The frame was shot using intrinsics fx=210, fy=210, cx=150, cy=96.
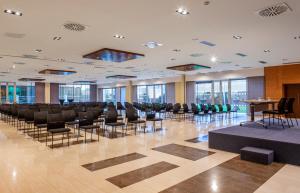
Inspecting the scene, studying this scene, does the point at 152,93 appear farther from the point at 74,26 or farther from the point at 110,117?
the point at 74,26

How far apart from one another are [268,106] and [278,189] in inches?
421

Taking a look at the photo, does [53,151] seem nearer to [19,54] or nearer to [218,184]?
[218,184]

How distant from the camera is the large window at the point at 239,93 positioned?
14242 millimetres

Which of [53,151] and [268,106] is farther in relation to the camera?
[268,106]

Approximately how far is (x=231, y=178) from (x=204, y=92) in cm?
1322

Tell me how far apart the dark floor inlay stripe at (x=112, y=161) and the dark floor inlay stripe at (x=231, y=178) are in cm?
153

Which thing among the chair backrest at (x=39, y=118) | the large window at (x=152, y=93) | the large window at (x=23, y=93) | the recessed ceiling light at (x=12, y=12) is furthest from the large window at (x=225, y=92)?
the large window at (x=23, y=93)

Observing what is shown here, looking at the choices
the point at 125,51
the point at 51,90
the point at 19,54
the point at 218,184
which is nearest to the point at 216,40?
the point at 125,51

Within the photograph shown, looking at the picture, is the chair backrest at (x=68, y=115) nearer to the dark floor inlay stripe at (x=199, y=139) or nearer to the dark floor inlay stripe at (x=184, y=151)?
the dark floor inlay stripe at (x=184, y=151)

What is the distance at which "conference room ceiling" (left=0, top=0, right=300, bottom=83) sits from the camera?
4.09m

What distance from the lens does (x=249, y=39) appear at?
6504mm

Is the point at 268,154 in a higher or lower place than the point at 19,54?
lower

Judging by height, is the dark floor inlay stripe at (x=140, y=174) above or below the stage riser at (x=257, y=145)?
below

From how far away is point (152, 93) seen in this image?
67.0ft
